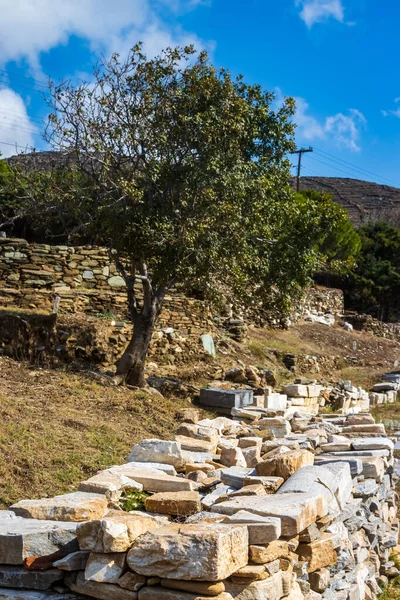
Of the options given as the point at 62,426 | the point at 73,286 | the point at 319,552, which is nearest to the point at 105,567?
the point at 319,552

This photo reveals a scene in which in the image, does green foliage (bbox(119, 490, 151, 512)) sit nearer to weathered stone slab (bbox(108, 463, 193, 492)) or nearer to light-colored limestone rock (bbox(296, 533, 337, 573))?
weathered stone slab (bbox(108, 463, 193, 492))

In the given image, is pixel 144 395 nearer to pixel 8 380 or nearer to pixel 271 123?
pixel 8 380

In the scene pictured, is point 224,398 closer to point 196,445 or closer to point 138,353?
point 138,353

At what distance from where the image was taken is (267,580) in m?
3.69

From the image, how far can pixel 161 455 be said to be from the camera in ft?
19.6

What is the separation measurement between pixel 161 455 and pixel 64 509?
1903 millimetres

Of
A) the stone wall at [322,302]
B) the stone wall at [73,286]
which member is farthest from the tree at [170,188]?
the stone wall at [322,302]

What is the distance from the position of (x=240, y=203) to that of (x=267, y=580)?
26.5 feet

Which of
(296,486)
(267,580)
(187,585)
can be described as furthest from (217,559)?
(296,486)

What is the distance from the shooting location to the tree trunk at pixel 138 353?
1106 cm

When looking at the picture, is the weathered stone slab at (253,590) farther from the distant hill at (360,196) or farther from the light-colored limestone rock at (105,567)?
the distant hill at (360,196)

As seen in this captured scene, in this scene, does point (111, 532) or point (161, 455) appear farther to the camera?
point (161, 455)

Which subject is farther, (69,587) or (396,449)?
(396,449)

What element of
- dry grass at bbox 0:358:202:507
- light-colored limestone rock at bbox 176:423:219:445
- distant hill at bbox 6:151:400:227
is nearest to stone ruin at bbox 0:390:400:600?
light-colored limestone rock at bbox 176:423:219:445
